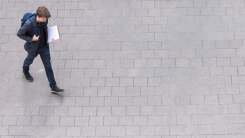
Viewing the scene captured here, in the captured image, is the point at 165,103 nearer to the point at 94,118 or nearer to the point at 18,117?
the point at 94,118

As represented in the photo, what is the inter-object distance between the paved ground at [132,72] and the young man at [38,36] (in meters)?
0.61

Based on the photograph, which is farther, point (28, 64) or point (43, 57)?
point (28, 64)

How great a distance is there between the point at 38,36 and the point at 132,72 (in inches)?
71.1

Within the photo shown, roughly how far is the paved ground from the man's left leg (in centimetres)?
20

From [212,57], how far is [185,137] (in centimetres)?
153

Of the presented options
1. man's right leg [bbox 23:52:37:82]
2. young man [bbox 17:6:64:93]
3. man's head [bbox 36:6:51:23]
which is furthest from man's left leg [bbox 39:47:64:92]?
man's head [bbox 36:6:51:23]

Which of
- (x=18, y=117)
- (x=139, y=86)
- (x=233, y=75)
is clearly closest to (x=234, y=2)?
(x=233, y=75)

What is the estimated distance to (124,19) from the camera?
424 inches

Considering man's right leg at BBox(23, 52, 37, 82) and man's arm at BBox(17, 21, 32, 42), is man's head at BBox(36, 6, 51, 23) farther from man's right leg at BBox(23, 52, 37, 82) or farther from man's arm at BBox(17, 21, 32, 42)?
man's right leg at BBox(23, 52, 37, 82)

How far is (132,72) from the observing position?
10172mm

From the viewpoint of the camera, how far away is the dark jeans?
9.36 metres

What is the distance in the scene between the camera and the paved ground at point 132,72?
9625mm

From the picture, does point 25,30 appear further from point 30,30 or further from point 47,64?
point 47,64

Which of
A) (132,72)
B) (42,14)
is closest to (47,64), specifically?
(42,14)
